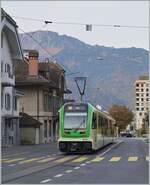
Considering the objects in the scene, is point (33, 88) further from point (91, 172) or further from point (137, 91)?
point (137, 91)

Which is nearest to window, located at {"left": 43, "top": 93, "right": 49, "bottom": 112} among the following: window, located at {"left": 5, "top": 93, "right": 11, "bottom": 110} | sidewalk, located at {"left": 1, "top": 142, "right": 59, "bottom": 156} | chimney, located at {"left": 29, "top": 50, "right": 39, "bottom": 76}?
chimney, located at {"left": 29, "top": 50, "right": 39, "bottom": 76}

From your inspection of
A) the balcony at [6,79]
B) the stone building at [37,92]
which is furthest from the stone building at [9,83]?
the stone building at [37,92]

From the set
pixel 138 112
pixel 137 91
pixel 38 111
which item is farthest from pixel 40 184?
pixel 138 112

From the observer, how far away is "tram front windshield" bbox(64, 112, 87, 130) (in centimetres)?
4000

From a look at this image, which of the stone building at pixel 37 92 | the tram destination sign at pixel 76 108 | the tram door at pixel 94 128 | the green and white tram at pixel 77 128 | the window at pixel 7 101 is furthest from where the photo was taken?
the stone building at pixel 37 92

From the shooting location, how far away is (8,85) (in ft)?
200

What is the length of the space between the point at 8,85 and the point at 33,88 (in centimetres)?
1411

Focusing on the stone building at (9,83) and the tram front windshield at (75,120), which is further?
the stone building at (9,83)

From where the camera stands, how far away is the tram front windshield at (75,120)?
4000 centimetres

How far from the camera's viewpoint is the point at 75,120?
132ft

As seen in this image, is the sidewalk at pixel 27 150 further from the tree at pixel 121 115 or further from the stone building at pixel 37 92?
the tree at pixel 121 115

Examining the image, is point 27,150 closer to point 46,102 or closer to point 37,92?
point 37,92

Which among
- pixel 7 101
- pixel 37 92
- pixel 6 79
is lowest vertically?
pixel 7 101

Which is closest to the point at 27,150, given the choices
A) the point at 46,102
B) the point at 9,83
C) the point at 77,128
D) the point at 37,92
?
the point at 77,128
